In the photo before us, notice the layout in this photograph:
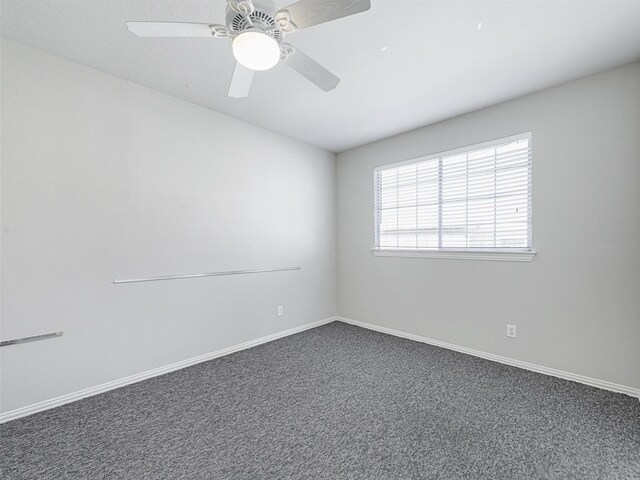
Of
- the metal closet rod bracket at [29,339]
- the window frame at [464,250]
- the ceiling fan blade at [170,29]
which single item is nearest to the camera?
the ceiling fan blade at [170,29]

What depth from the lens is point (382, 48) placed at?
6.77 feet

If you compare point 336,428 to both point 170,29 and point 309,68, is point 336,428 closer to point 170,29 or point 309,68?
point 309,68

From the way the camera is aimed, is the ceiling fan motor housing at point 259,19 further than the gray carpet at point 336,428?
No

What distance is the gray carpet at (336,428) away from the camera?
1.55 m

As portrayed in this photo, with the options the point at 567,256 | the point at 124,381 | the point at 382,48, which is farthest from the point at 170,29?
the point at 567,256

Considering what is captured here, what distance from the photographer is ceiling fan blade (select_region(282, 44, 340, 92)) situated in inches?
59.0

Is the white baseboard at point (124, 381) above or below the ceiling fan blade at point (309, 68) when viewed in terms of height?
below

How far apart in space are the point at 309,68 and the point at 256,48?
1.29 feet

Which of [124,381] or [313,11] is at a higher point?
[313,11]

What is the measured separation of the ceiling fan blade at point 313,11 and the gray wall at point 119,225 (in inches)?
74.1

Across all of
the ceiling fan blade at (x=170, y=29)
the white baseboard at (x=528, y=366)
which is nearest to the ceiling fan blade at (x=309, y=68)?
the ceiling fan blade at (x=170, y=29)

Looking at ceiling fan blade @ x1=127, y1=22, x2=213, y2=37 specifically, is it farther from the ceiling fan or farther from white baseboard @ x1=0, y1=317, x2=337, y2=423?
white baseboard @ x1=0, y1=317, x2=337, y2=423

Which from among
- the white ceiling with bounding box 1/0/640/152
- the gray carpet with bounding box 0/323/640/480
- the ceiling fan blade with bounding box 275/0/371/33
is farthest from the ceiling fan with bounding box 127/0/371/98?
the gray carpet with bounding box 0/323/640/480

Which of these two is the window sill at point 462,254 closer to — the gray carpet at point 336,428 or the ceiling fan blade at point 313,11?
the gray carpet at point 336,428
